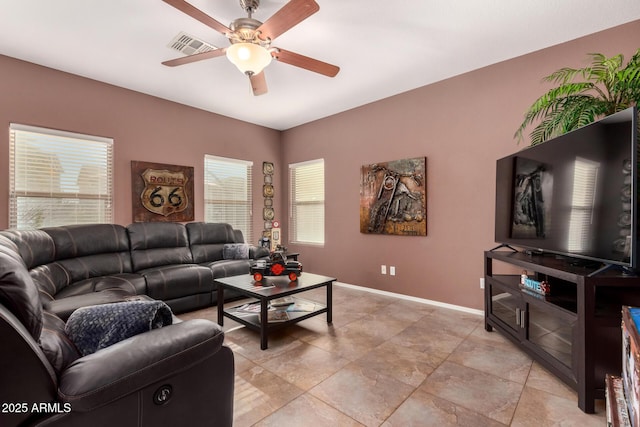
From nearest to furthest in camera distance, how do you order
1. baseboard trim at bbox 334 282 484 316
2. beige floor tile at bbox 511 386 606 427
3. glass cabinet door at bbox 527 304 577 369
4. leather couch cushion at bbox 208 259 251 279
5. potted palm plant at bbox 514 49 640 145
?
beige floor tile at bbox 511 386 606 427
glass cabinet door at bbox 527 304 577 369
potted palm plant at bbox 514 49 640 145
baseboard trim at bbox 334 282 484 316
leather couch cushion at bbox 208 259 251 279

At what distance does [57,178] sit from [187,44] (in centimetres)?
218

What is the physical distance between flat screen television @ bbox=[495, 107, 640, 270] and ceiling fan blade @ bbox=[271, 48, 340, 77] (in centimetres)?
184

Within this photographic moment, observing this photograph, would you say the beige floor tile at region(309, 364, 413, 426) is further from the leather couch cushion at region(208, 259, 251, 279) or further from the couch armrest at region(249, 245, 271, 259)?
the couch armrest at region(249, 245, 271, 259)

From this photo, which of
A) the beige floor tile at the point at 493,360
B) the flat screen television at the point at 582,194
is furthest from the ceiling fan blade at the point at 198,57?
the beige floor tile at the point at 493,360

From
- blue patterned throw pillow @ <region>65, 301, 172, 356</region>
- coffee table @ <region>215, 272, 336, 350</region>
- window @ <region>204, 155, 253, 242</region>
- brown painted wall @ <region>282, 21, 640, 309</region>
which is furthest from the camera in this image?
window @ <region>204, 155, 253, 242</region>

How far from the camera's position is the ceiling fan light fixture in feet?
6.76

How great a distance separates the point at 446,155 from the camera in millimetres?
3459

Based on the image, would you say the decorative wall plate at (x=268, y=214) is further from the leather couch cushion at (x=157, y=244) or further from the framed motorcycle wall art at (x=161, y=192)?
the leather couch cushion at (x=157, y=244)

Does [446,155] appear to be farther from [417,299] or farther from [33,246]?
[33,246]

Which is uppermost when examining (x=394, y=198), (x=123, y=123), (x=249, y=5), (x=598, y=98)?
(x=249, y=5)

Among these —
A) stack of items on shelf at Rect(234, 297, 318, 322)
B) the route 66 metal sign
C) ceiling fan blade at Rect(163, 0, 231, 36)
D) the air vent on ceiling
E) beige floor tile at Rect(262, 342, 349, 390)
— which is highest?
the air vent on ceiling

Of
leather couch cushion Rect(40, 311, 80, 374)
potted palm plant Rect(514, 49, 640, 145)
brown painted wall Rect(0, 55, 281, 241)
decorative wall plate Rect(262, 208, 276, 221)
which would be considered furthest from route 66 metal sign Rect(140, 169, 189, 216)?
potted palm plant Rect(514, 49, 640, 145)

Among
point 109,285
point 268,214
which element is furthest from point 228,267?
point 268,214

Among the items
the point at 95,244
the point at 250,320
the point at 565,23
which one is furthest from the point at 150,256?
the point at 565,23
